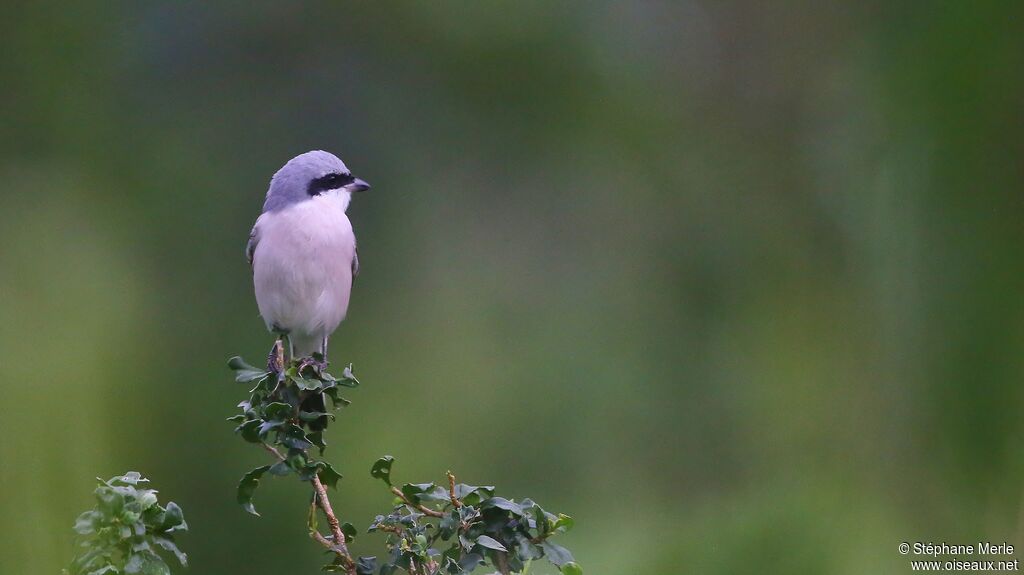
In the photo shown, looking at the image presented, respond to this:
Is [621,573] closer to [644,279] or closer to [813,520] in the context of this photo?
[813,520]

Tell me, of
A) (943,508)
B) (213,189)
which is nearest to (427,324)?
(213,189)

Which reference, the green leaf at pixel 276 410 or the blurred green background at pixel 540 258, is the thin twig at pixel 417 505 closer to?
the green leaf at pixel 276 410

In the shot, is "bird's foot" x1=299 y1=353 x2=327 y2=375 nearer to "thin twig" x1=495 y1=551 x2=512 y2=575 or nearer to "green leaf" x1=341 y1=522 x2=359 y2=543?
"green leaf" x1=341 y1=522 x2=359 y2=543

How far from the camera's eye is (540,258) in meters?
4.23

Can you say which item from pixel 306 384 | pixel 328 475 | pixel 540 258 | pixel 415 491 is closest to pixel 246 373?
pixel 306 384

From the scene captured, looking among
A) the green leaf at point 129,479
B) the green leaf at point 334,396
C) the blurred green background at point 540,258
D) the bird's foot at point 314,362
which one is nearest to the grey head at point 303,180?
the bird's foot at point 314,362

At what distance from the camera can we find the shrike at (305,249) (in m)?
2.43

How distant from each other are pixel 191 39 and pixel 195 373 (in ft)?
5.17

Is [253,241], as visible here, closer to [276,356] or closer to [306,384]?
[276,356]

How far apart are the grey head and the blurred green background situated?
0.79 meters

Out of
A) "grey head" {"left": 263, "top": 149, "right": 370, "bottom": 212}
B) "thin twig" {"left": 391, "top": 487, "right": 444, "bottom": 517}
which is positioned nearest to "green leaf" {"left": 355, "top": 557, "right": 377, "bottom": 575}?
Result: "thin twig" {"left": 391, "top": 487, "right": 444, "bottom": 517}

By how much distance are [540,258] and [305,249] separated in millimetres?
1899

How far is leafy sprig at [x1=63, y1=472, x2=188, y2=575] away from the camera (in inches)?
52.7

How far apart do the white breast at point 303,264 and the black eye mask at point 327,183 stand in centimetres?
2
